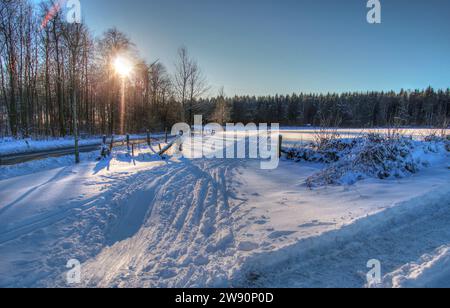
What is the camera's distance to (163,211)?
5559mm

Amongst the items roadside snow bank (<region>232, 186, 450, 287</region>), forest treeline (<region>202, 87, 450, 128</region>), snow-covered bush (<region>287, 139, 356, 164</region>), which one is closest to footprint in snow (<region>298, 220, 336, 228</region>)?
roadside snow bank (<region>232, 186, 450, 287</region>)

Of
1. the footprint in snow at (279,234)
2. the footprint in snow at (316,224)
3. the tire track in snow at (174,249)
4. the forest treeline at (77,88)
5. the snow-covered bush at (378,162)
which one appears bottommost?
the tire track in snow at (174,249)

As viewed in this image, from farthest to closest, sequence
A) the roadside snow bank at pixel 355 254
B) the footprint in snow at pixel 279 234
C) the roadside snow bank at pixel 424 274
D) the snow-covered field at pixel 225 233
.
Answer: the footprint in snow at pixel 279 234 → the snow-covered field at pixel 225 233 → the roadside snow bank at pixel 355 254 → the roadside snow bank at pixel 424 274

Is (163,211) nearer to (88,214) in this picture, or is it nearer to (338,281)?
(88,214)

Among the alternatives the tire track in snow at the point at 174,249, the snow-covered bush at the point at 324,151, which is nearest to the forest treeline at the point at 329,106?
the snow-covered bush at the point at 324,151

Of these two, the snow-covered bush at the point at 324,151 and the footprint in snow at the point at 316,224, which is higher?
the snow-covered bush at the point at 324,151

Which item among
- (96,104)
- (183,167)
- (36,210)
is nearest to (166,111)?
(96,104)

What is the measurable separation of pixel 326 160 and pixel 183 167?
6637 millimetres

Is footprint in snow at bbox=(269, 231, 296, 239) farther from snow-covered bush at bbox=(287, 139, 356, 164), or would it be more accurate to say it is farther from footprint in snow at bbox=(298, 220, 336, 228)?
snow-covered bush at bbox=(287, 139, 356, 164)

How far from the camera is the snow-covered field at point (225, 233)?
3.10 meters

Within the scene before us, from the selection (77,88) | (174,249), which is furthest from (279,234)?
(77,88)

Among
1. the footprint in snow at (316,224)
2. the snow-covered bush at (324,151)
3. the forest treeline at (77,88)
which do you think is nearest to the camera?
the footprint in snow at (316,224)

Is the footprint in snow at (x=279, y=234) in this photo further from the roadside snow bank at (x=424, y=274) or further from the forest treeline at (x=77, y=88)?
the forest treeline at (x=77, y=88)

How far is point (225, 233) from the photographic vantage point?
14.2 feet
